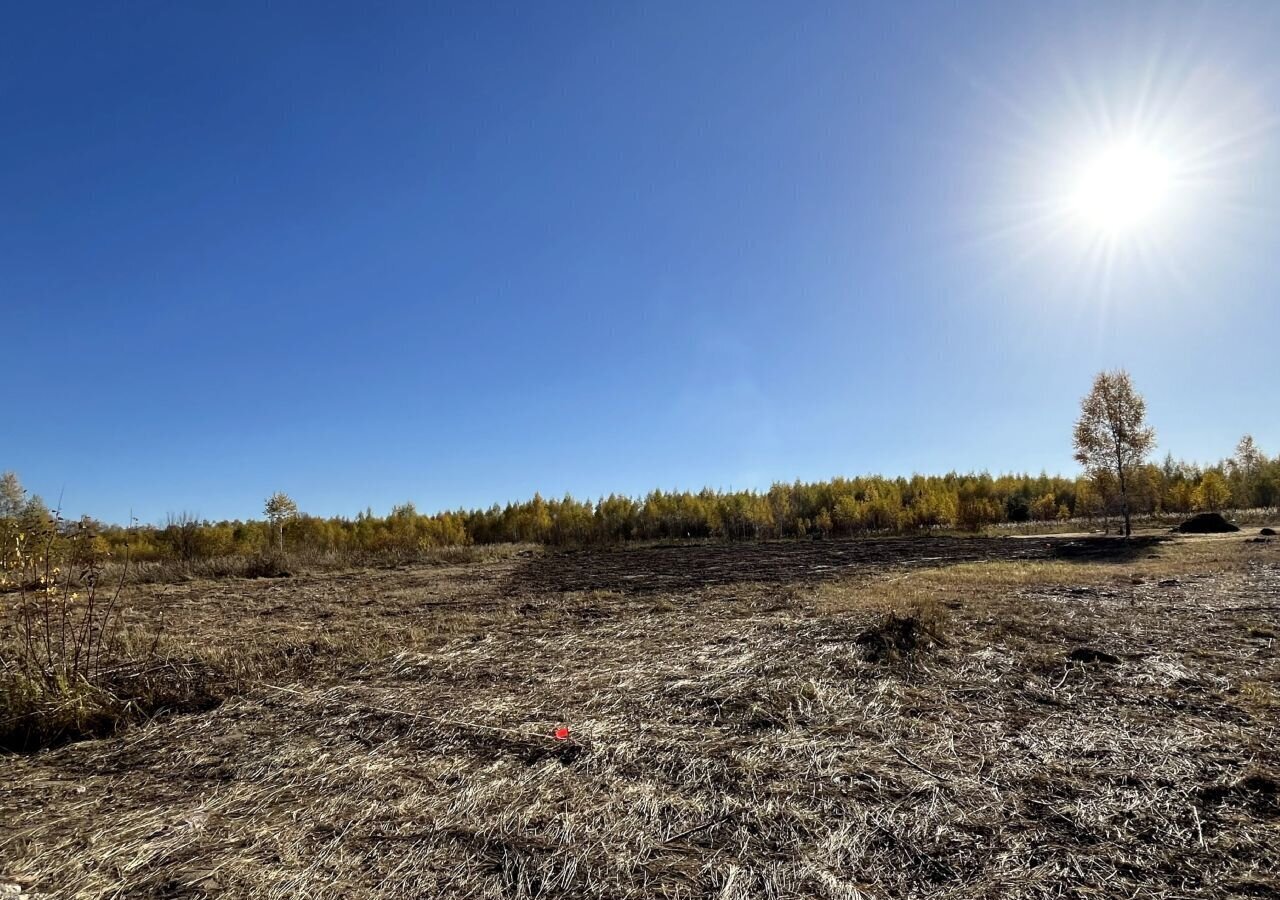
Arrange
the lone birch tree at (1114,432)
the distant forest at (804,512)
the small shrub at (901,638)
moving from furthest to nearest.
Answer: the distant forest at (804,512), the lone birch tree at (1114,432), the small shrub at (901,638)

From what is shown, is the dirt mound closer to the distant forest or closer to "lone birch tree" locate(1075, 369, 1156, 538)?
"lone birch tree" locate(1075, 369, 1156, 538)

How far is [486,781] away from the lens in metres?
4.45

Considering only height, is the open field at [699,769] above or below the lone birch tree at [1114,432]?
below

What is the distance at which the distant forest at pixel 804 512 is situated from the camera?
6347 cm

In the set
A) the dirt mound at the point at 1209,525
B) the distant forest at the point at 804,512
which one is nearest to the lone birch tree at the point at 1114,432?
the dirt mound at the point at 1209,525

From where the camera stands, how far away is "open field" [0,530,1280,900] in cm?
332

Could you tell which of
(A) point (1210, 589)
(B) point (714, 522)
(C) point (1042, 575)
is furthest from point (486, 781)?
(B) point (714, 522)

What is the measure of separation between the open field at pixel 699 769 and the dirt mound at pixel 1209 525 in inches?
1312

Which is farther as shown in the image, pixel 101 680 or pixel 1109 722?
pixel 101 680

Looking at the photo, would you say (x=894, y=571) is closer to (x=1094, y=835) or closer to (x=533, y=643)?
(x=533, y=643)

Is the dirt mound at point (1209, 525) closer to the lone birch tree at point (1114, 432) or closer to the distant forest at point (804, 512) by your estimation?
the lone birch tree at point (1114, 432)

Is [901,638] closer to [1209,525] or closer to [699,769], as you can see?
[699,769]

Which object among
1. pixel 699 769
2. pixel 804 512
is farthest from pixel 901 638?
pixel 804 512

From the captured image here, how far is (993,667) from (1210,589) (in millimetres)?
9717
